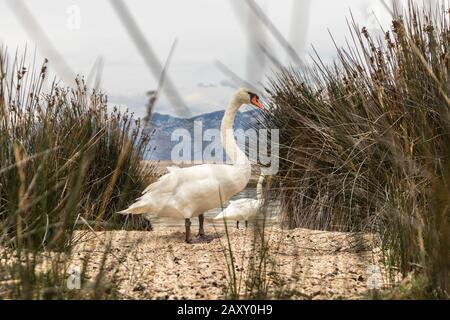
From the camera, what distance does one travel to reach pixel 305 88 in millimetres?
6395

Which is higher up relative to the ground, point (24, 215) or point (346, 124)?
point (346, 124)

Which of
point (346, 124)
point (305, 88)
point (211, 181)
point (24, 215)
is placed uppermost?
point (305, 88)

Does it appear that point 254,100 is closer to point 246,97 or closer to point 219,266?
point 246,97

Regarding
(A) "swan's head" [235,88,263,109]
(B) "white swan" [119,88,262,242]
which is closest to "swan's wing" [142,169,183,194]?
(B) "white swan" [119,88,262,242]

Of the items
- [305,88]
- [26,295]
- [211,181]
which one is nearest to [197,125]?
[26,295]

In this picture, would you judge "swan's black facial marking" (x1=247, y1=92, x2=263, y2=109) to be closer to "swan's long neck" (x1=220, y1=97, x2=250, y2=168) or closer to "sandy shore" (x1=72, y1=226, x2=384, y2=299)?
"swan's long neck" (x1=220, y1=97, x2=250, y2=168)

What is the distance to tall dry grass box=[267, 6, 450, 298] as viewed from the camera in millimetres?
3312

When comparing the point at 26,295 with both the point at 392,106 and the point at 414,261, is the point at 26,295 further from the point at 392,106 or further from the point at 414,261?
the point at 392,106

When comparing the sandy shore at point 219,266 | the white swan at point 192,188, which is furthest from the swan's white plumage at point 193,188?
the sandy shore at point 219,266

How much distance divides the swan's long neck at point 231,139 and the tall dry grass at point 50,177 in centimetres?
86

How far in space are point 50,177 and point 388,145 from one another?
7.79 ft

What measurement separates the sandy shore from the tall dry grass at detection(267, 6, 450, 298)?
0.26 metres

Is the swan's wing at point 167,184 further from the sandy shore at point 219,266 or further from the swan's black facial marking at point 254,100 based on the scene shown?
the swan's black facial marking at point 254,100
